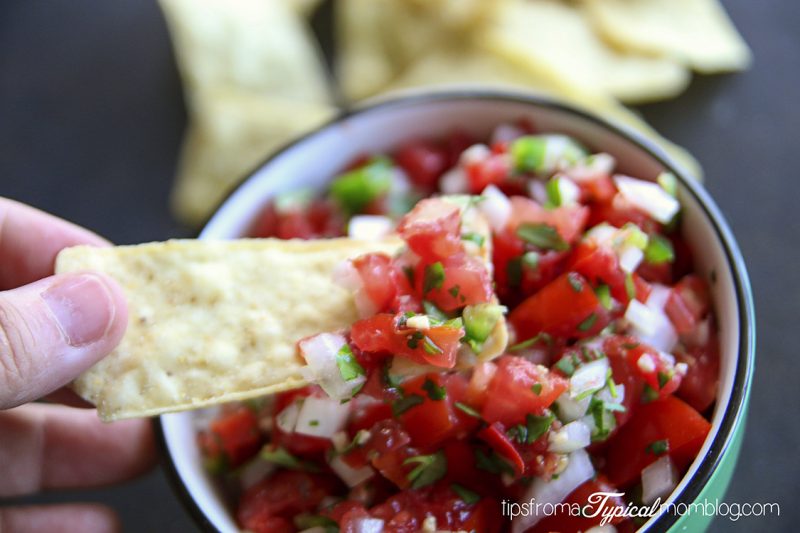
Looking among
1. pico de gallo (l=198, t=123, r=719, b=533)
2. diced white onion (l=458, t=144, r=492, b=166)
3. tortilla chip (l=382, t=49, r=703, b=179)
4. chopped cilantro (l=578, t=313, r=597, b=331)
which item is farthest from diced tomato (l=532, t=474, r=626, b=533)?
tortilla chip (l=382, t=49, r=703, b=179)

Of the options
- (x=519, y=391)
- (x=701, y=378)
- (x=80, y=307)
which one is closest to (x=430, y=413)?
(x=519, y=391)

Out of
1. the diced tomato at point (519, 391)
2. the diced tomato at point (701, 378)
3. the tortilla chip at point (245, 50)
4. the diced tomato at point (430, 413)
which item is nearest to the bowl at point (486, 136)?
the diced tomato at point (701, 378)

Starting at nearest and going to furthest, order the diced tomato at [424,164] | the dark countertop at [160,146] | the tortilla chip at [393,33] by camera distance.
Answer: the diced tomato at [424,164] → the dark countertop at [160,146] → the tortilla chip at [393,33]

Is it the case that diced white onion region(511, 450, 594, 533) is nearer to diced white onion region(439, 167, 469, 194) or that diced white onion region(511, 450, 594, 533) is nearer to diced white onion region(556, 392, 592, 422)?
diced white onion region(556, 392, 592, 422)

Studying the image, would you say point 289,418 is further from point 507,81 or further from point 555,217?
point 507,81

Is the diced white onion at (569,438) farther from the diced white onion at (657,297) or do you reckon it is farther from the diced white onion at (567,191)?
the diced white onion at (567,191)

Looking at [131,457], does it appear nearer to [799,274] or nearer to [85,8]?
[85,8]
